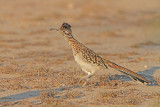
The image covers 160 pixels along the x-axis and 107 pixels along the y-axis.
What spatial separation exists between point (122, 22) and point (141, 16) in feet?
9.13

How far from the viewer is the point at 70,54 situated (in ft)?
35.6

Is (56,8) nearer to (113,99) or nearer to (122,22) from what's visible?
(122,22)

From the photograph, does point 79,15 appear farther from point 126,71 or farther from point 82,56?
point 82,56

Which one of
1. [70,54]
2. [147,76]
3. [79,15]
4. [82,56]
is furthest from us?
[79,15]

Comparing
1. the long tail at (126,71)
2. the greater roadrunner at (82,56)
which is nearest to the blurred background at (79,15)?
the long tail at (126,71)

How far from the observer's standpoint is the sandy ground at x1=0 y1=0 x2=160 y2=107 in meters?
6.39

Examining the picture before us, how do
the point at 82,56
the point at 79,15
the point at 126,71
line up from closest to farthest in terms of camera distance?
the point at 82,56, the point at 126,71, the point at 79,15

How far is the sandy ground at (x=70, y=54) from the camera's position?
6.39 metres

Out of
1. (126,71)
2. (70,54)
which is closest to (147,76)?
(126,71)

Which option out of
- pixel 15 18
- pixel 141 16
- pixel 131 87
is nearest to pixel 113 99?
pixel 131 87

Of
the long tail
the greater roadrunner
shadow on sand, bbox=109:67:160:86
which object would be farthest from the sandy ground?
the greater roadrunner

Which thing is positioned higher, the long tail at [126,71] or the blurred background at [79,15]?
the blurred background at [79,15]

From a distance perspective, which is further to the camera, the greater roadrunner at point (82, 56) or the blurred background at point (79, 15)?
the blurred background at point (79, 15)

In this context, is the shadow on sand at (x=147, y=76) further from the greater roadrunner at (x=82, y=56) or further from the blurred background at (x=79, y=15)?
the blurred background at (x=79, y=15)
